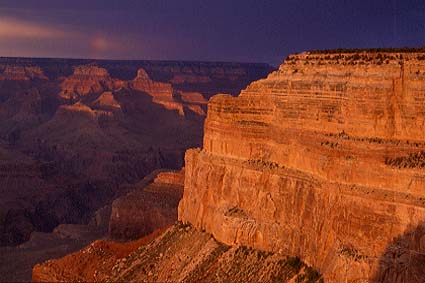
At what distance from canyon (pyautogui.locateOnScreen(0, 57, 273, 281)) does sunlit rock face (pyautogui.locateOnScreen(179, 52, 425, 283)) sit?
31.9m

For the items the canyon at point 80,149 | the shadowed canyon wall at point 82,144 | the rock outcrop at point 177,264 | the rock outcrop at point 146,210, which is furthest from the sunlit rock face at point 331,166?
the shadowed canyon wall at point 82,144

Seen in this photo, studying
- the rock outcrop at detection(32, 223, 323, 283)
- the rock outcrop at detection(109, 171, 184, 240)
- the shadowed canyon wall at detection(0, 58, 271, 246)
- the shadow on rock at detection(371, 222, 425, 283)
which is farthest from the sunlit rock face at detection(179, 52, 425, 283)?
the shadowed canyon wall at detection(0, 58, 271, 246)

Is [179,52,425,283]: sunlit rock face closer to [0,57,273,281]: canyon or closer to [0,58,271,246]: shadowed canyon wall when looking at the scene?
[0,57,273,281]: canyon

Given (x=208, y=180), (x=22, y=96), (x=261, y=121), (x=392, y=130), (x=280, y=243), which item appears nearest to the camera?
(x=392, y=130)

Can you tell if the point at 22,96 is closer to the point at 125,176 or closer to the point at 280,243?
the point at 125,176

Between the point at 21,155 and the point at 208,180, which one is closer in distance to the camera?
the point at 208,180

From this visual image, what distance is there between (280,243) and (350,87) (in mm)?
7098

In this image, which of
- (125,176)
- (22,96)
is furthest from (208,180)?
(22,96)

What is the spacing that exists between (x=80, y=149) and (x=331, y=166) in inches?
4532

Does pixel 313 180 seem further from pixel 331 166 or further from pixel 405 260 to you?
pixel 405 260

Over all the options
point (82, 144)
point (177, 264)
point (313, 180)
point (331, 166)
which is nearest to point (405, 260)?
point (331, 166)

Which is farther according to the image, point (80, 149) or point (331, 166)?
point (80, 149)

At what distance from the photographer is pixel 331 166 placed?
28.4 metres

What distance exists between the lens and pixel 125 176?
128125 mm
